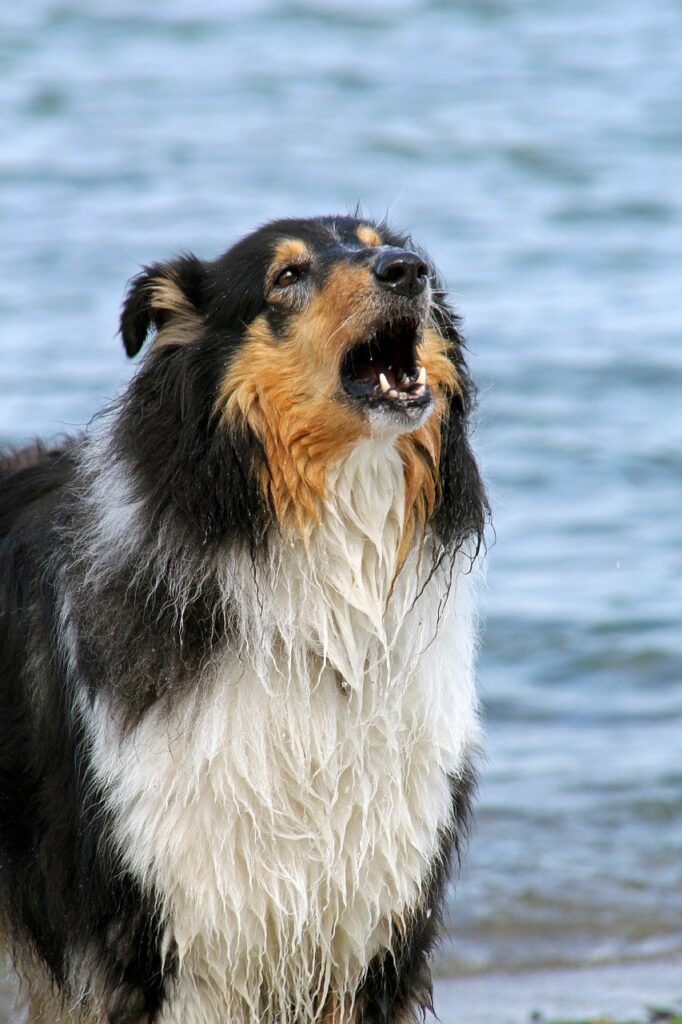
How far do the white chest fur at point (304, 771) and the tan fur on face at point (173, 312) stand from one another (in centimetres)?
56

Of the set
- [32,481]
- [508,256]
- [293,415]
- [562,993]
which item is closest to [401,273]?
[293,415]

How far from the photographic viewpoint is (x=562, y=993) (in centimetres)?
559

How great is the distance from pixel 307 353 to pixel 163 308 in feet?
1.47

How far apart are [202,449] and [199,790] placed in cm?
85

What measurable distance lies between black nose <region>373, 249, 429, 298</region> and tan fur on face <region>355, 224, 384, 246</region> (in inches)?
11.0

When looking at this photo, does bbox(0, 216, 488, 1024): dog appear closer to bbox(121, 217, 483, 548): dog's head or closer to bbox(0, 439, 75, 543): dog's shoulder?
bbox(121, 217, 483, 548): dog's head

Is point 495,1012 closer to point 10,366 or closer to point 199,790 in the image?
point 199,790

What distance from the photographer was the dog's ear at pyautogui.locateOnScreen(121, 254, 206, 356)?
14.5ft

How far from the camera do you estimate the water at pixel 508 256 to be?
6.90 m

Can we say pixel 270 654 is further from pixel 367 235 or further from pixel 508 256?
pixel 508 256

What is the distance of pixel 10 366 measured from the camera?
11.8 meters

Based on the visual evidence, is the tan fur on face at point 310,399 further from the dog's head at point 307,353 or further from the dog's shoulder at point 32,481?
→ the dog's shoulder at point 32,481

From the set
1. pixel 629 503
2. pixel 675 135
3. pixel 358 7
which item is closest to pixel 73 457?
pixel 629 503

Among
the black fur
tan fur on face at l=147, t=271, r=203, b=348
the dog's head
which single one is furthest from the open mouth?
the black fur
